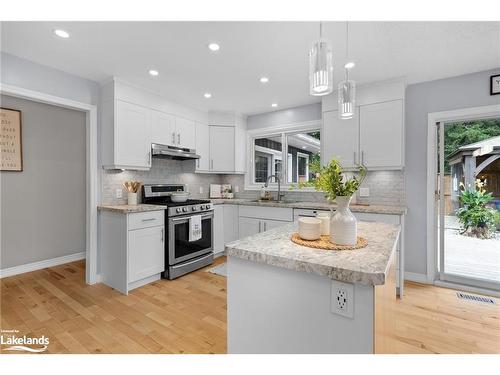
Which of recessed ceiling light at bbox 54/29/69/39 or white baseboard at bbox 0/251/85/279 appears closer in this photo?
recessed ceiling light at bbox 54/29/69/39

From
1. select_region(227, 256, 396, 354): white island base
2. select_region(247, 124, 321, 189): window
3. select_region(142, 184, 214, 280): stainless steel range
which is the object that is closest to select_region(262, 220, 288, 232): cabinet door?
select_region(142, 184, 214, 280): stainless steel range

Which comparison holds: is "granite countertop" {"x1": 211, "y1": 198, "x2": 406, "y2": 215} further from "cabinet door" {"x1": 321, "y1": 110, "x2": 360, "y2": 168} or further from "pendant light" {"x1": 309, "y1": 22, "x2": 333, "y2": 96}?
"pendant light" {"x1": 309, "y1": 22, "x2": 333, "y2": 96}

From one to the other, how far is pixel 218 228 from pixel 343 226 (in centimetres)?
295

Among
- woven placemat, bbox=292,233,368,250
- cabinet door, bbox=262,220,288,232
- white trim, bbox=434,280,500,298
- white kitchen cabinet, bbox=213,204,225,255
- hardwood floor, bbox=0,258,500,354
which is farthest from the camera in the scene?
white kitchen cabinet, bbox=213,204,225,255

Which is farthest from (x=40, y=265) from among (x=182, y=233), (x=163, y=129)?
(x=163, y=129)

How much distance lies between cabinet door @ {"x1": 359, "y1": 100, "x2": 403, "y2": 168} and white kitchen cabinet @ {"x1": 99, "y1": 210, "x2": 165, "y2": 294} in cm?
275

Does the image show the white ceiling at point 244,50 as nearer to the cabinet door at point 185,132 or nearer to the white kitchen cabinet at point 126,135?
the white kitchen cabinet at point 126,135

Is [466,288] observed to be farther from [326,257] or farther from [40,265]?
[40,265]

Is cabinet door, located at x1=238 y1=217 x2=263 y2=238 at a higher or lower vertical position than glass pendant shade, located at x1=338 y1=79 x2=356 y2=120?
lower

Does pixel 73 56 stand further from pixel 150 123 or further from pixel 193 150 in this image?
pixel 193 150

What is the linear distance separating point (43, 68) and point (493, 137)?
16.9ft

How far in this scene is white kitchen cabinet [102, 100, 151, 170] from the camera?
3.03 metres

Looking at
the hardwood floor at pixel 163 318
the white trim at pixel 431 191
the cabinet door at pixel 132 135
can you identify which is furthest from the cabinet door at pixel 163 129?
the white trim at pixel 431 191
